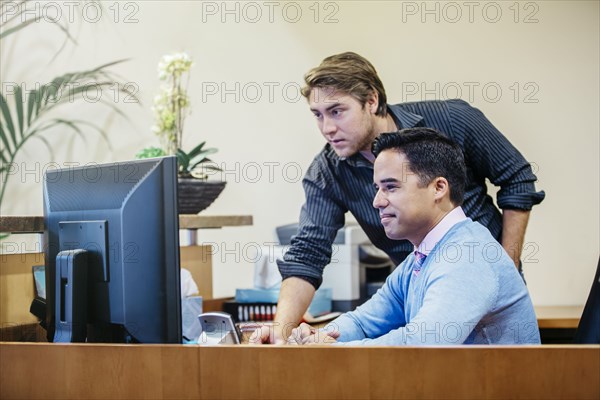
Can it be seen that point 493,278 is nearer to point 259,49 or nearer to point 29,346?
point 29,346

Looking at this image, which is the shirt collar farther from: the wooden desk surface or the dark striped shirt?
the wooden desk surface

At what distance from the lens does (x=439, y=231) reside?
1.78m

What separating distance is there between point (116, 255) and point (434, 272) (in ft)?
2.13

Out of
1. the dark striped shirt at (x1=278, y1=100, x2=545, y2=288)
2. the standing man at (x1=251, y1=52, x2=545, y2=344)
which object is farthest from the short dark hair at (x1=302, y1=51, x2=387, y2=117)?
the dark striped shirt at (x1=278, y1=100, x2=545, y2=288)

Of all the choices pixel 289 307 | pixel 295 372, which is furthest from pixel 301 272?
pixel 295 372

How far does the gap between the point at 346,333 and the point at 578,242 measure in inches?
94.0

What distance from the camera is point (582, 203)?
388 centimetres

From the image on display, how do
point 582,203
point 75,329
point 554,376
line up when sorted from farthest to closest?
point 582,203, point 75,329, point 554,376

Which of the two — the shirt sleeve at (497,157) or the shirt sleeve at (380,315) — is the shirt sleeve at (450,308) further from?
the shirt sleeve at (497,157)

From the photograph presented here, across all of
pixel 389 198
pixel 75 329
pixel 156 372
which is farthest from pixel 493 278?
pixel 75 329

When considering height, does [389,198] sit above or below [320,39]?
below

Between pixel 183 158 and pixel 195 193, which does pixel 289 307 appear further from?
pixel 183 158

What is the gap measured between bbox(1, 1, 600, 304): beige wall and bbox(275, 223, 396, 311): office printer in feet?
2.77

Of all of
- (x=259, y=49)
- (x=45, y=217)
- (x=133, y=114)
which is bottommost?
(x=45, y=217)
